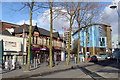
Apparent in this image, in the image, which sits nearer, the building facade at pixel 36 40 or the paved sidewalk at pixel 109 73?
the paved sidewalk at pixel 109 73

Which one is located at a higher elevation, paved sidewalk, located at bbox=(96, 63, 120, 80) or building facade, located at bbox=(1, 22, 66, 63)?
building facade, located at bbox=(1, 22, 66, 63)

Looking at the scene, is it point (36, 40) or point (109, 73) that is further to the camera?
point (36, 40)

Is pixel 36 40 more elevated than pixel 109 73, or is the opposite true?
pixel 36 40

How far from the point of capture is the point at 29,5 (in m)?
24.4

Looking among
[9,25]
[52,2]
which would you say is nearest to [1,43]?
[52,2]

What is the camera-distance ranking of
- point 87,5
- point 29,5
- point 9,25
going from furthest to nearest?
point 9,25 < point 87,5 < point 29,5

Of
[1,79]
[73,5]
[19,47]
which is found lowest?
[1,79]

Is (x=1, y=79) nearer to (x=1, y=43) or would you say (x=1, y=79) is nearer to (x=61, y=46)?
(x=1, y=43)

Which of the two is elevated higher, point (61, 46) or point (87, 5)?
point (87, 5)

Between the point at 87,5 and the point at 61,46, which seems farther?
the point at 61,46

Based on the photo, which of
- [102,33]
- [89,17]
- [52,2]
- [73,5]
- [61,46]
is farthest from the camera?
[102,33]

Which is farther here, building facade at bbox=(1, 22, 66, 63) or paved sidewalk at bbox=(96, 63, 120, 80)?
building facade at bbox=(1, 22, 66, 63)

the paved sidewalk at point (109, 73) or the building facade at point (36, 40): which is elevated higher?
the building facade at point (36, 40)

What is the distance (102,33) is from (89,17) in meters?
82.7
